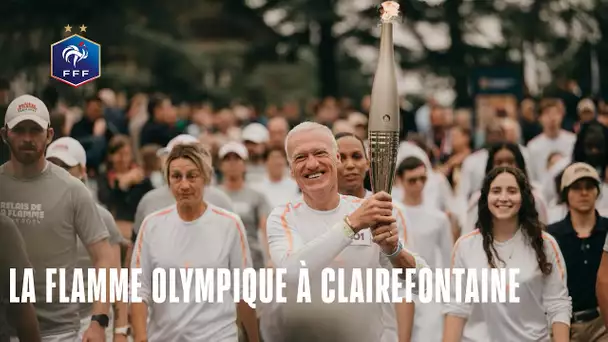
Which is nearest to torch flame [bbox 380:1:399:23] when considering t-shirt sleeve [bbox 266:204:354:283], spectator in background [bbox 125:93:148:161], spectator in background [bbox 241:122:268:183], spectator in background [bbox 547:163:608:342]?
t-shirt sleeve [bbox 266:204:354:283]

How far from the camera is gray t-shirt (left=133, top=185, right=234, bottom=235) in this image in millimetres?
9734

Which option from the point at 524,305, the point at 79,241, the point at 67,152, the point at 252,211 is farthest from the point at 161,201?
the point at 524,305

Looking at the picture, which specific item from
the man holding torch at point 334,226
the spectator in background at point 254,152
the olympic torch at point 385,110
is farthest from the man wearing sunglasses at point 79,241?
the spectator in background at point 254,152

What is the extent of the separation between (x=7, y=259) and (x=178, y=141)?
2.26m

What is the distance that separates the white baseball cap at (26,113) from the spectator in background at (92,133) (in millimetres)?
4663

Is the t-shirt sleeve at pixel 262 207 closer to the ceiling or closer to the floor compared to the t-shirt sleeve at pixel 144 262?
closer to the ceiling

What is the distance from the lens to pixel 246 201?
1139 centimetres

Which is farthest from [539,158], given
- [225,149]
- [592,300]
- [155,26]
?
[155,26]

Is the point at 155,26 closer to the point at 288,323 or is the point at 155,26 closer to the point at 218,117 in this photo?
the point at 218,117

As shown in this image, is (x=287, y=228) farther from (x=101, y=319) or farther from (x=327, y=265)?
(x=101, y=319)

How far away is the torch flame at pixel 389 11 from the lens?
5.71 meters

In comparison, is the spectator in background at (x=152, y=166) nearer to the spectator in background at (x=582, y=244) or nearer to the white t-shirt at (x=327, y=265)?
the spectator in background at (x=582, y=244)

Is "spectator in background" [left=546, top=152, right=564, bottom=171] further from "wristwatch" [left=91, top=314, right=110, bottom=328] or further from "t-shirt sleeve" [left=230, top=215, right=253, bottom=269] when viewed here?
"wristwatch" [left=91, top=314, right=110, bottom=328]

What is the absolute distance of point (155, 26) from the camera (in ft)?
110
